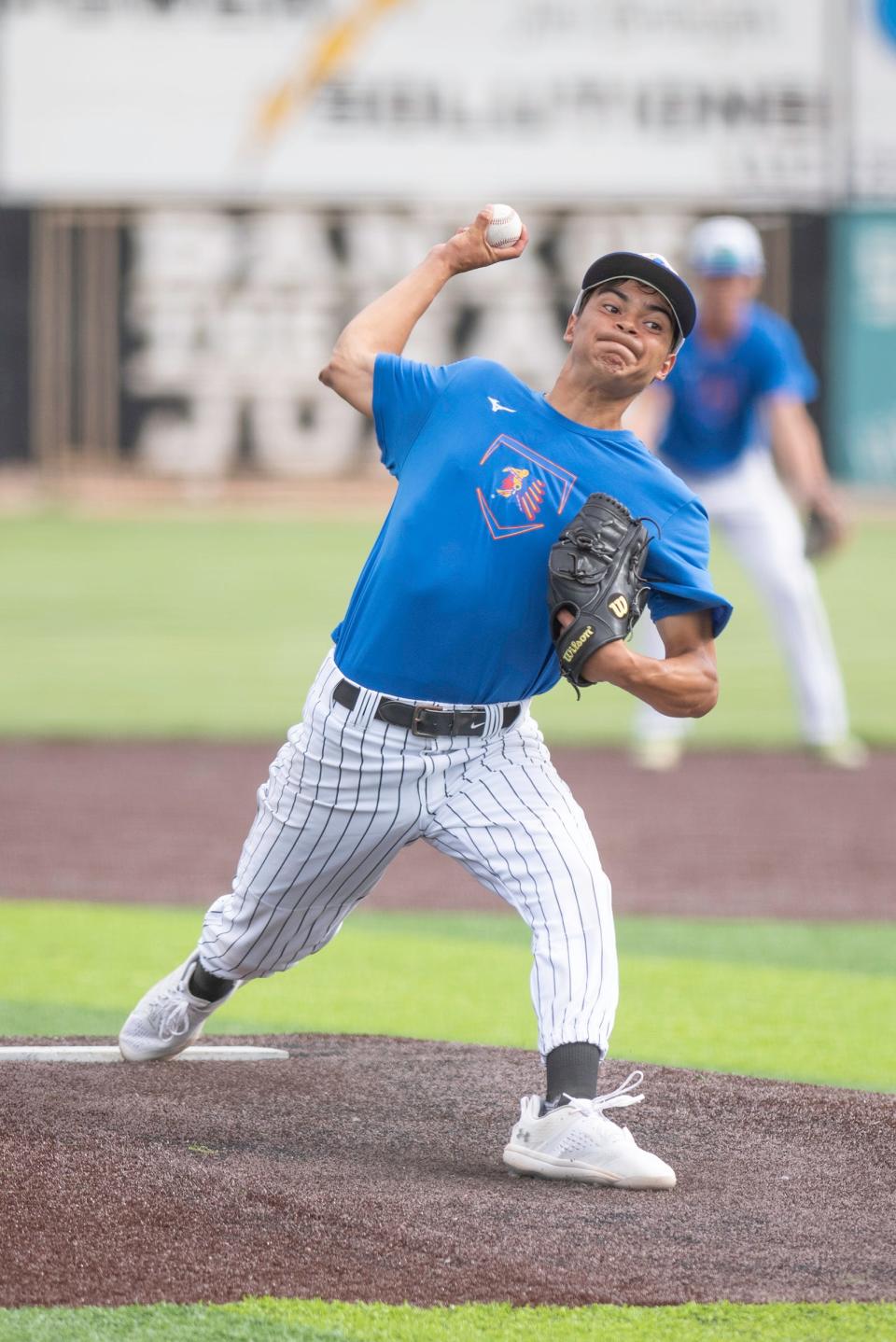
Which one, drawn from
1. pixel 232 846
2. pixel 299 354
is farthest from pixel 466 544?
pixel 299 354

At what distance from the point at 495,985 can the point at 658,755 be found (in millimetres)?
3797

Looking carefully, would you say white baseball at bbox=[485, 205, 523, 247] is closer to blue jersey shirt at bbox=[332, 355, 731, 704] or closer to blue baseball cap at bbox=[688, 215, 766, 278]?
blue jersey shirt at bbox=[332, 355, 731, 704]

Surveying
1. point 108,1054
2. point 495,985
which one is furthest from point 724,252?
point 108,1054

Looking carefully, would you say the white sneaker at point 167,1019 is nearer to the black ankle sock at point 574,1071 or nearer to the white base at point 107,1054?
the white base at point 107,1054

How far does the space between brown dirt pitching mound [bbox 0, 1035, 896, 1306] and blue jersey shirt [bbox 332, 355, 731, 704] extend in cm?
94

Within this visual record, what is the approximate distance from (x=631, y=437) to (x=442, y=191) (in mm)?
19232

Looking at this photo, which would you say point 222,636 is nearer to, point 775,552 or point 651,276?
point 775,552

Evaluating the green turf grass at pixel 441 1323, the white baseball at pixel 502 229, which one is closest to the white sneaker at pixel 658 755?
→ the white baseball at pixel 502 229

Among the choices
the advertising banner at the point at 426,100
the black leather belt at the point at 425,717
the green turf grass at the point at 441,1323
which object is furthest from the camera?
the advertising banner at the point at 426,100

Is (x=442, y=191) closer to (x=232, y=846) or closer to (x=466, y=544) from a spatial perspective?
(x=232, y=846)

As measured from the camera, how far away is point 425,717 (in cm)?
392

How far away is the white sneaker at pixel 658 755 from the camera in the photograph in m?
9.38

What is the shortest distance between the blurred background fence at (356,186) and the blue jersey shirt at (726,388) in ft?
40.7

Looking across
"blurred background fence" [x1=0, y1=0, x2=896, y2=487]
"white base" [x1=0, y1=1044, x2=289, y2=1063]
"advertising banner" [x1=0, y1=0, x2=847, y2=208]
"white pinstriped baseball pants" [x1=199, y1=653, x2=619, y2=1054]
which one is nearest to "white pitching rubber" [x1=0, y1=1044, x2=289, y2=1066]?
"white base" [x1=0, y1=1044, x2=289, y2=1063]
